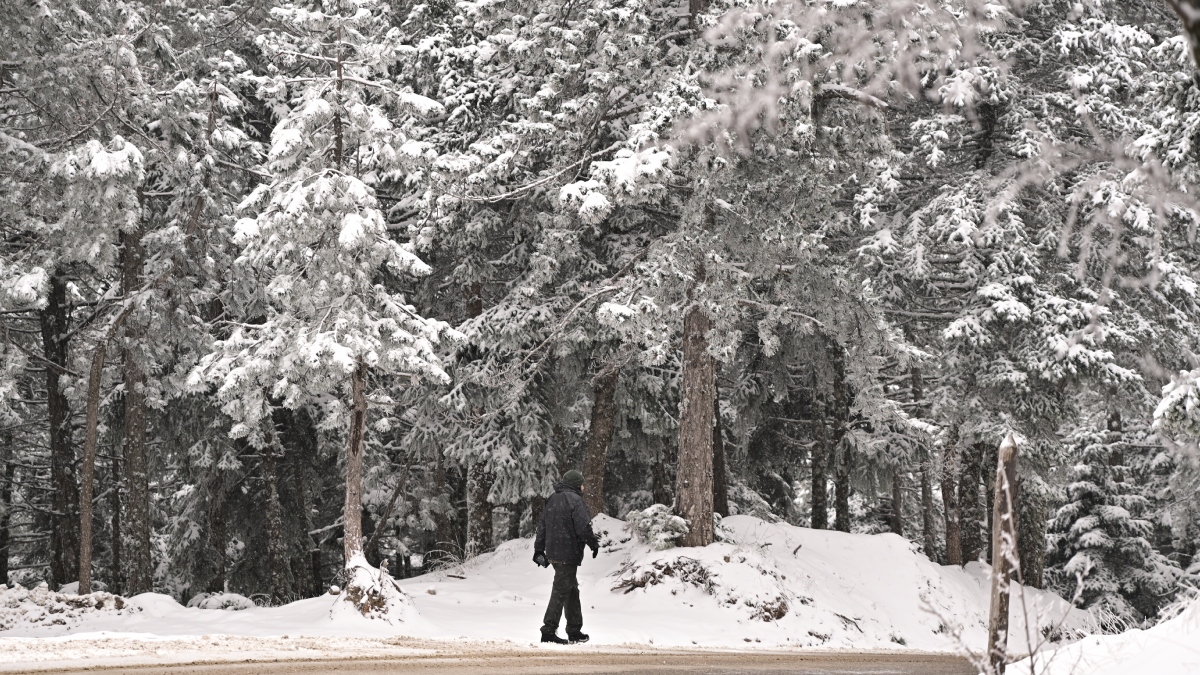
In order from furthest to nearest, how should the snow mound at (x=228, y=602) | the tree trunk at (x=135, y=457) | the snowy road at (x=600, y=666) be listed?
the snow mound at (x=228, y=602) → the tree trunk at (x=135, y=457) → the snowy road at (x=600, y=666)

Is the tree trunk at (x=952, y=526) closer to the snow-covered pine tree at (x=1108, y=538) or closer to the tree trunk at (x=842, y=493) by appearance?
the tree trunk at (x=842, y=493)

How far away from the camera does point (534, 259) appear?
17281 mm

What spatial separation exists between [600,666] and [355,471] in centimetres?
668

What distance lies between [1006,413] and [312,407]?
14138 mm

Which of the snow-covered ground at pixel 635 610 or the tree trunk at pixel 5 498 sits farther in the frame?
the tree trunk at pixel 5 498

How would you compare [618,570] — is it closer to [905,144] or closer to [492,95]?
[492,95]

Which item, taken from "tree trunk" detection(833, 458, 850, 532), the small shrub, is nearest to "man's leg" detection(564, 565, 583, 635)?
the small shrub

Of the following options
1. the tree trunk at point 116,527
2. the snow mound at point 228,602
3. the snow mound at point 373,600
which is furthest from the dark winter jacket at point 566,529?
the tree trunk at point 116,527

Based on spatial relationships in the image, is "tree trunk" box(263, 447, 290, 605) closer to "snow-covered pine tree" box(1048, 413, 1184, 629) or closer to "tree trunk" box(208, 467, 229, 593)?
"tree trunk" box(208, 467, 229, 593)

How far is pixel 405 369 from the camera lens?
14.3m

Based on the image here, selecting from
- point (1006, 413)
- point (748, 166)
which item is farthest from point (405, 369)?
point (1006, 413)

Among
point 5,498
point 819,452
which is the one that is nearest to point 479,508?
point 819,452

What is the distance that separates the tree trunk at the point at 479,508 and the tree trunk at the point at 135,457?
6.43 metres

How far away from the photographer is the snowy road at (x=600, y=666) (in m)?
7.84
